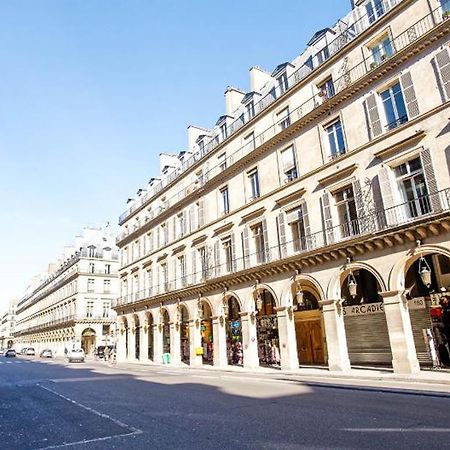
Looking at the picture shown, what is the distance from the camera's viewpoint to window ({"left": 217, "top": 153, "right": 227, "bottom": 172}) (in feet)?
84.5

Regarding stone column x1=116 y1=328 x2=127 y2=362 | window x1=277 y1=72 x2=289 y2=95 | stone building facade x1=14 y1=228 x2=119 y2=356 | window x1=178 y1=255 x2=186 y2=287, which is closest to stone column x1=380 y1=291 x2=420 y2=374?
window x1=277 y1=72 x2=289 y2=95

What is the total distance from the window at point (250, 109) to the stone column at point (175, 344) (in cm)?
1555

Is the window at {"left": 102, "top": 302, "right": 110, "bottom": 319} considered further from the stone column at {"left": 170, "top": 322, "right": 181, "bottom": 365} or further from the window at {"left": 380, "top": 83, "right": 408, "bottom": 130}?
the window at {"left": 380, "top": 83, "right": 408, "bottom": 130}

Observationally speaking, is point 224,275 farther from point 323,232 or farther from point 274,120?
point 274,120

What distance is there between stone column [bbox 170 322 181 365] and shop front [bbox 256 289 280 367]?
730 centimetres

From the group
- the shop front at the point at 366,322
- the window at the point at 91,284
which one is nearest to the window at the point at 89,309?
the window at the point at 91,284

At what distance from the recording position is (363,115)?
17328mm

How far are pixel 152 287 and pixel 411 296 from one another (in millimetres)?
21051

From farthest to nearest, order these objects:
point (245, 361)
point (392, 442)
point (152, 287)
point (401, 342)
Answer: point (152, 287), point (245, 361), point (401, 342), point (392, 442)

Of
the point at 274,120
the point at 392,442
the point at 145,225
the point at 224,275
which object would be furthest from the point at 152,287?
the point at 392,442

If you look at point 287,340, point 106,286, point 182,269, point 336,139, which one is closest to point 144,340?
point 182,269

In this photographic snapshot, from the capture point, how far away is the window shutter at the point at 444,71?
47.0 feet

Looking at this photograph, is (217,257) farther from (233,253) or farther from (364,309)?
(364,309)

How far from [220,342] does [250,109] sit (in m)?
14.8
